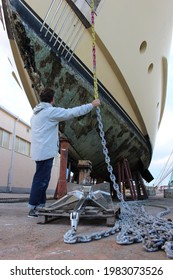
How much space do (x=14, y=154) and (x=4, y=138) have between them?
111 centimetres

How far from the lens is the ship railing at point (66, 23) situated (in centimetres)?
331

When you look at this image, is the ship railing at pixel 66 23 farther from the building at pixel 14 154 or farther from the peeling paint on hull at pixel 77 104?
the building at pixel 14 154

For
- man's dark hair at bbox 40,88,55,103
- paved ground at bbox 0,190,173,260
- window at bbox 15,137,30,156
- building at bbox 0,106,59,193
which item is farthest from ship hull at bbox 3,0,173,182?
window at bbox 15,137,30,156

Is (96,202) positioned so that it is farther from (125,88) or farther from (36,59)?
(125,88)

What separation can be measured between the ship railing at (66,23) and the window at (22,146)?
12662mm

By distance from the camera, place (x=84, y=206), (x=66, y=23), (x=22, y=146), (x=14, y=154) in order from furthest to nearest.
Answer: (x=22, y=146), (x=14, y=154), (x=66, y=23), (x=84, y=206)

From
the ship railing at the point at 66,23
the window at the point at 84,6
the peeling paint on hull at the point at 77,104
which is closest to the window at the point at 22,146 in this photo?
the peeling paint on hull at the point at 77,104

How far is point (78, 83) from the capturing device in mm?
3793

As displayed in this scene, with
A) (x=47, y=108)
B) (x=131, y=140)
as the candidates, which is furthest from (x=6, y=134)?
(x=47, y=108)

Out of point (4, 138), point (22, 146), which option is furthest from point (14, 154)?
point (22, 146)

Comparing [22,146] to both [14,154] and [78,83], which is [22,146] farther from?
[78,83]

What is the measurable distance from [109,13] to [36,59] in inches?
49.1

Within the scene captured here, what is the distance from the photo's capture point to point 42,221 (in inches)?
84.7

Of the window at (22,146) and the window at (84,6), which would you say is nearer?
the window at (84,6)
